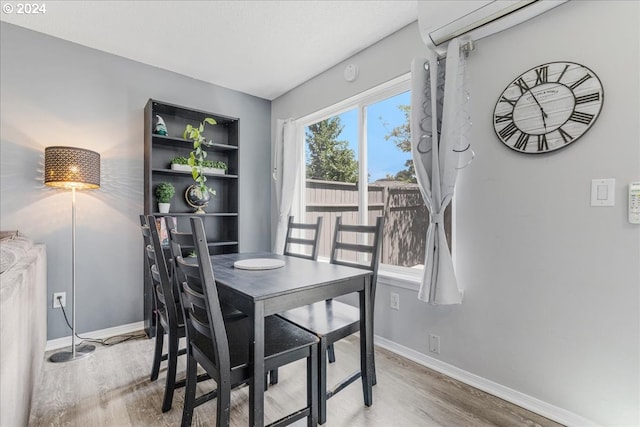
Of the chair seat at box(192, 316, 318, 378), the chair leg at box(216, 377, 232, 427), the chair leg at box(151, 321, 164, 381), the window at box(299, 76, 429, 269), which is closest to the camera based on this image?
the chair leg at box(216, 377, 232, 427)

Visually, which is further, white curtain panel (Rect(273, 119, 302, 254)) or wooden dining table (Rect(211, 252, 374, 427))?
white curtain panel (Rect(273, 119, 302, 254))

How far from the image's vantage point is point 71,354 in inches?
89.4

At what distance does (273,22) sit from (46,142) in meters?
2.06

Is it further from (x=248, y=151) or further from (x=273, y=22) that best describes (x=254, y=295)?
(x=248, y=151)

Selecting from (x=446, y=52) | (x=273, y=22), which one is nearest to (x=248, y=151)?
(x=273, y=22)

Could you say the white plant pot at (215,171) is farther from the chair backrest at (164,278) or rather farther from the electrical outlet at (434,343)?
the electrical outlet at (434,343)

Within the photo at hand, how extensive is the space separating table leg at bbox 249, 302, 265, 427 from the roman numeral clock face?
1.67 meters

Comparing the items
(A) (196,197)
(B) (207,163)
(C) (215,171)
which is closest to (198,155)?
(B) (207,163)

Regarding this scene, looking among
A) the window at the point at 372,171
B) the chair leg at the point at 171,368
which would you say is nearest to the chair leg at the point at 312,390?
the chair leg at the point at 171,368

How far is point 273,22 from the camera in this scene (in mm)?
2277

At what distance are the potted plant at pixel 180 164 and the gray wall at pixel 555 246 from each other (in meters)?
2.45

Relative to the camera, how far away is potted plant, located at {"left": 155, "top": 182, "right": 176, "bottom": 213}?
9.16ft

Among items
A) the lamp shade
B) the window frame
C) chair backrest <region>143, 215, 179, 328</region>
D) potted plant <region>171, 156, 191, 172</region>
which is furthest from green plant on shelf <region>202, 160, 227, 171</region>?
chair backrest <region>143, 215, 179, 328</region>

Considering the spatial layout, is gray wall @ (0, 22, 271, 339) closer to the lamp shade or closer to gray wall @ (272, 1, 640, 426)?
the lamp shade
